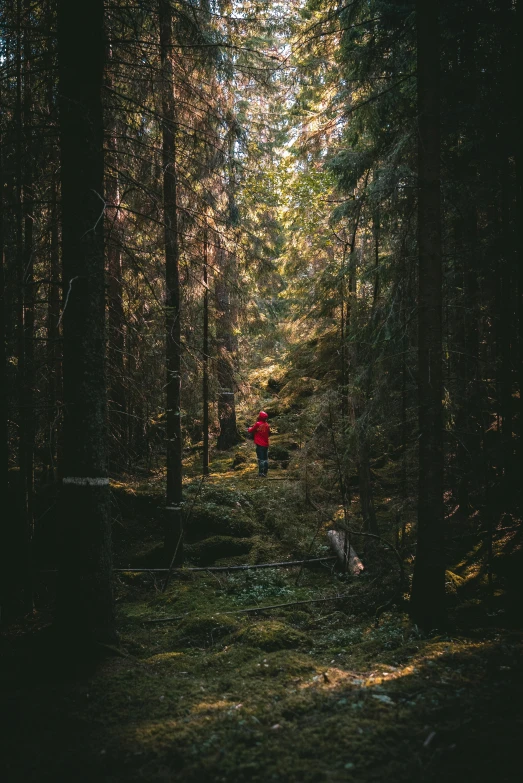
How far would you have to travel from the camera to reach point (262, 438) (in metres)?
16.1

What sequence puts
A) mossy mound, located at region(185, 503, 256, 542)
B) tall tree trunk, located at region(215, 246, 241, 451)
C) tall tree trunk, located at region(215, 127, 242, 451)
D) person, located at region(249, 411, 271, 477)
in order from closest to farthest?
tall tree trunk, located at region(215, 127, 242, 451) → tall tree trunk, located at region(215, 246, 241, 451) → mossy mound, located at region(185, 503, 256, 542) → person, located at region(249, 411, 271, 477)

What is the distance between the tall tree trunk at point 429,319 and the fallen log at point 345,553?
4018 millimetres

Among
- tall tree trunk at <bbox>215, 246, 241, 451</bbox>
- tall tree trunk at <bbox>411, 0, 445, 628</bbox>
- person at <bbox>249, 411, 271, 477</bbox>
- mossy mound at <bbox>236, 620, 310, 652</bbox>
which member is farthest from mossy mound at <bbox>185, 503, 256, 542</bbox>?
tall tree trunk at <bbox>411, 0, 445, 628</bbox>

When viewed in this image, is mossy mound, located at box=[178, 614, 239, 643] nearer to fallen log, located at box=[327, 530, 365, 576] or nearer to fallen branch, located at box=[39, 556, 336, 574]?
fallen branch, located at box=[39, 556, 336, 574]

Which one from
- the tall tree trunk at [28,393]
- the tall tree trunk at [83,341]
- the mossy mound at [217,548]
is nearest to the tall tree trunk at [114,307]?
the tall tree trunk at [83,341]

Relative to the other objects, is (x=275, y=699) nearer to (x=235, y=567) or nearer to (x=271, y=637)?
(x=271, y=637)

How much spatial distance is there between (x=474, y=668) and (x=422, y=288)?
175 inches

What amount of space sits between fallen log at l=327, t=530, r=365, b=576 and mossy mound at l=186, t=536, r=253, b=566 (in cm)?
196

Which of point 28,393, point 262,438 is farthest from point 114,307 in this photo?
point 262,438

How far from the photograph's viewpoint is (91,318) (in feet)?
17.5

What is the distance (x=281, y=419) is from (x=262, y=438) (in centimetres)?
288

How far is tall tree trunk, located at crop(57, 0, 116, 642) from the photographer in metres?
5.11

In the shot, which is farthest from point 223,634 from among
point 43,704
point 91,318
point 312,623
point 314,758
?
point 91,318

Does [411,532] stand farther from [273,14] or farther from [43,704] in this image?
[273,14]
